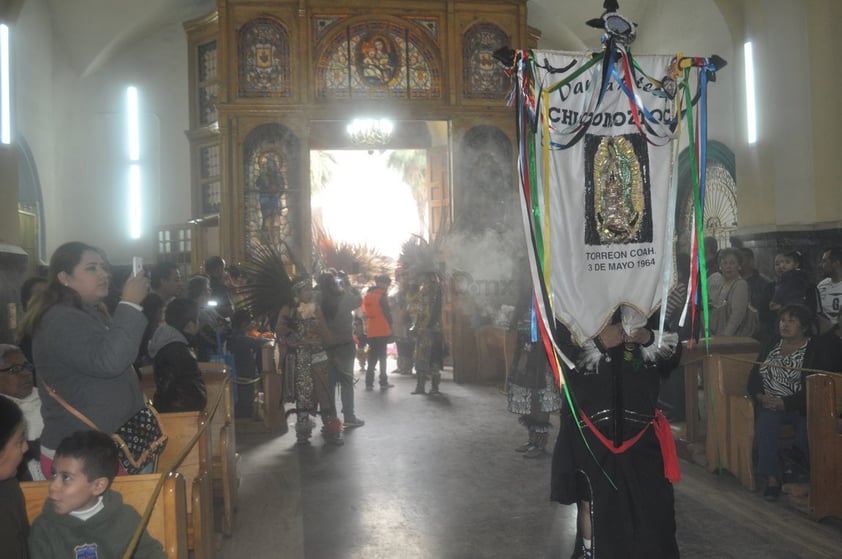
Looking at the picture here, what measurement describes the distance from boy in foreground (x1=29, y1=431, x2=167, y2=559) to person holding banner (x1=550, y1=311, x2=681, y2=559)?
6.52ft

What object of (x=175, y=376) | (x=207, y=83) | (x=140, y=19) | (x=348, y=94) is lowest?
(x=175, y=376)

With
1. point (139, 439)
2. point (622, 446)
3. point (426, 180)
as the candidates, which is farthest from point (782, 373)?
point (426, 180)

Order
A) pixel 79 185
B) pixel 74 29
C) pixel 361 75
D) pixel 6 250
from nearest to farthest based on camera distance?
1. pixel 6 250
2. pixel 361 75
3. pixel 74 29
4. pixel 79 185

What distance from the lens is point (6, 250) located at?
23.8 ft

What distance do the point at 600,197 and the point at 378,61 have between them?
7813 mm

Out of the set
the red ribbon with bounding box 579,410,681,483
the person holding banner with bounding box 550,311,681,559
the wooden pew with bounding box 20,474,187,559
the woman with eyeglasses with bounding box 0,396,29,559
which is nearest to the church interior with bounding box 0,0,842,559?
the wooden pew with bounding box 20,474,187,559

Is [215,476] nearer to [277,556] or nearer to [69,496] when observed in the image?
[277,556]

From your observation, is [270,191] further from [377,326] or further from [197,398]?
[197,398]

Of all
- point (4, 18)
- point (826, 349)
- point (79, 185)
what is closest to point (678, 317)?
point (826, 349)

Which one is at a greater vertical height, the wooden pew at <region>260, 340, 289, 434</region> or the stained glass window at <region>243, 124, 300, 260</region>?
the stained glass window at <region>243, 124, 300, 260</region>

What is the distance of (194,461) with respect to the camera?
164 inches

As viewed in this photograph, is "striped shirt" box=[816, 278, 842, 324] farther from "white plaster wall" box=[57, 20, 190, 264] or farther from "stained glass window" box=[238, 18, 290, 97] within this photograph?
"white plaster wall" box=[57, 20, 190, 264]

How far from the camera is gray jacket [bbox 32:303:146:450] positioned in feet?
9.65

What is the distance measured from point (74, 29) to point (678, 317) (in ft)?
42.1
